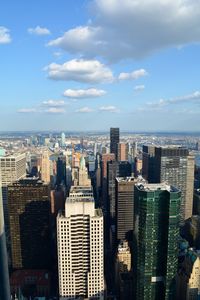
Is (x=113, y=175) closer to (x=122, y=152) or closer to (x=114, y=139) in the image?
(x=122, y=152)

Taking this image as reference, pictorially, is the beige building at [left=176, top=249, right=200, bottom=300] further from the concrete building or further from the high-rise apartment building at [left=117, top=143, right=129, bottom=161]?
the high-rise apartment building at [left=117, top=143, right=129, bottom=161]

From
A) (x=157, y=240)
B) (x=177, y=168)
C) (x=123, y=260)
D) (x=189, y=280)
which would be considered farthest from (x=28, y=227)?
(x=177, y=168)

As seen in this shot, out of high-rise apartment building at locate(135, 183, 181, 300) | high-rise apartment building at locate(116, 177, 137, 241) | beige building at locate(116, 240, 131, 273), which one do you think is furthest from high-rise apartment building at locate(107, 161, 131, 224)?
high-rise apartment building at locate(135, 183, 181, 300)

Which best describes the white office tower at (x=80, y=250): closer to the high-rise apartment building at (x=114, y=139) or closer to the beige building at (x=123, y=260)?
the beige building at (x=123, y=260)

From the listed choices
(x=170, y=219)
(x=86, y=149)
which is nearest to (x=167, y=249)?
(x=170, y=219)

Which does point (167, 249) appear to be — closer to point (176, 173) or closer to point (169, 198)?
point (169, 198)

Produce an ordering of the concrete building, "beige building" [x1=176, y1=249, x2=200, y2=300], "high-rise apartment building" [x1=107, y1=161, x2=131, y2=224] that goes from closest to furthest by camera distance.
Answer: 1. "beige building" [x1=176, y1=249, x2=200, y2=300]
2. the concrete building
3. "high-rise apartment building" [x1=107, y1=161, x2=131, y2=224]
